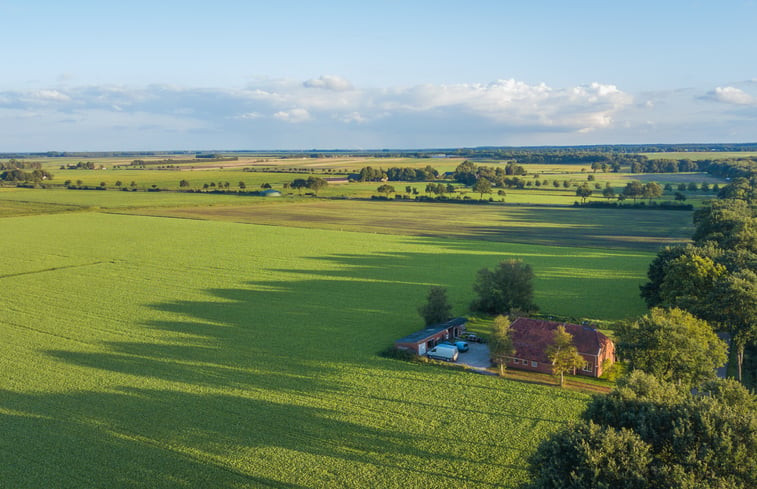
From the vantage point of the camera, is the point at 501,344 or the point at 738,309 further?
the point at 501,344

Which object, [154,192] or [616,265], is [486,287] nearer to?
[616,265]

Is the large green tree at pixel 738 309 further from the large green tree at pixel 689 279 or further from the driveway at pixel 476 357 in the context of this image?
the driveway at pixel 476 357

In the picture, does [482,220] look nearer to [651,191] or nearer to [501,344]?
[651,191]

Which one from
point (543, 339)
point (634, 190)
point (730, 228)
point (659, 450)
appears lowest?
point (543, 339)

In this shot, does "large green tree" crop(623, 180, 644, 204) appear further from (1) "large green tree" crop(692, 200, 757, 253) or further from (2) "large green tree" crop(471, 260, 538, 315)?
(2) "large green tree" crop(471, 260, 538, 315)

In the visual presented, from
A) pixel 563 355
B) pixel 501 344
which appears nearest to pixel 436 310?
pixel 501 344

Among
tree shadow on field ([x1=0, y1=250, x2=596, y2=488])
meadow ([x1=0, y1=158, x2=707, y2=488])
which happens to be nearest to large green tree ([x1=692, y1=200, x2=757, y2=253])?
meadow ([x1=0, y1=158, x2=707, y2=488])

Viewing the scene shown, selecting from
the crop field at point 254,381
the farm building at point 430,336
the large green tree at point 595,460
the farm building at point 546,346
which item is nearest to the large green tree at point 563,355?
the farm building at point 546,346

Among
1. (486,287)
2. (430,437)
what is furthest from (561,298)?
(430,437)
